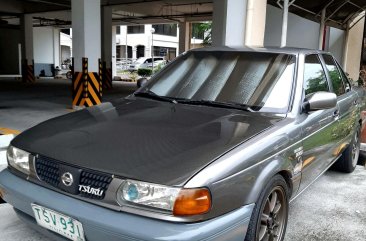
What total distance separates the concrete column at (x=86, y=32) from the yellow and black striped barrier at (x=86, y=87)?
0.16 m

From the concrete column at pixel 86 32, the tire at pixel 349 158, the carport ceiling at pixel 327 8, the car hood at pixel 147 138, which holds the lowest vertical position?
the tire at pixel 349 158

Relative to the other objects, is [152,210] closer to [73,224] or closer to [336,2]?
[73,224]

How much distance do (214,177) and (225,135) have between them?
462 mm

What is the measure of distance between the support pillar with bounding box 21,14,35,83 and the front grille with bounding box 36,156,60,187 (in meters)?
20.2

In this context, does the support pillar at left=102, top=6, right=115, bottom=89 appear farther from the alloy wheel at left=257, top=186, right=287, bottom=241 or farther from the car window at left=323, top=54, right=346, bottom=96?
the alloy wheel at left=257, top=186, right=287, bottom=241

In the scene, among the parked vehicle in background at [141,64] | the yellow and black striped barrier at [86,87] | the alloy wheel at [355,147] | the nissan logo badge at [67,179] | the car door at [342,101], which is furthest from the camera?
the parked vehicle in background at [141,64]

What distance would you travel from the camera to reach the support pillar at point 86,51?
9.85 m

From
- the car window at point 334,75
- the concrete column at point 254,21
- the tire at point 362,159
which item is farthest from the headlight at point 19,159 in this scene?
the concrete column at point 254,21

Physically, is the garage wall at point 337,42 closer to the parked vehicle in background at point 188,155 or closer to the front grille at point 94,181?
the parked vehicle in background at point 188,155

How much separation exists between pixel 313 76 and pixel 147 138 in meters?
1.95

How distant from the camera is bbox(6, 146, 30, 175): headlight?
2.51m

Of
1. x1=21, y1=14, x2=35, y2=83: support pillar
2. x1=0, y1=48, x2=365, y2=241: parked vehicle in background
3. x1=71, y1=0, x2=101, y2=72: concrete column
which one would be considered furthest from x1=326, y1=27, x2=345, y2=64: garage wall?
x1=21, y1=14, x2=35, y2=83: support pillar

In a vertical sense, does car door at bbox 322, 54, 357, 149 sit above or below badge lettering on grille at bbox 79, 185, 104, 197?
above

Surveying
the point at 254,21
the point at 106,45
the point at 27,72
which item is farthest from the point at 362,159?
the point at 27,72
